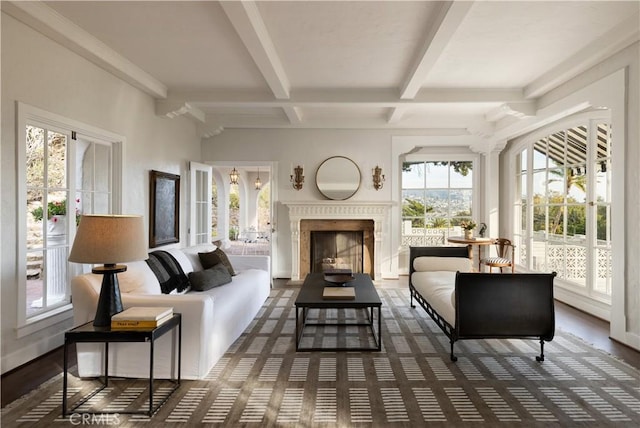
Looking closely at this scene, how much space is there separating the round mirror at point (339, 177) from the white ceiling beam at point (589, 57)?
281 cm

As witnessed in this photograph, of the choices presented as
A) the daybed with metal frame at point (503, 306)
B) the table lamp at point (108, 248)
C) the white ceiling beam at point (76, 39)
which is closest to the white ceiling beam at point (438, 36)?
the daybed with metal frame at point (503, 306)

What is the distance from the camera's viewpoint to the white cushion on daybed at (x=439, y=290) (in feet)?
10.2

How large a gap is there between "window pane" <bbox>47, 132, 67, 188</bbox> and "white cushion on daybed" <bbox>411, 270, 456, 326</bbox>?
354 cm

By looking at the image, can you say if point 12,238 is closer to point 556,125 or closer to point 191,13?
point 191,13

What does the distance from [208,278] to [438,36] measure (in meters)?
3.05

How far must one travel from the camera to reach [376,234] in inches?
255

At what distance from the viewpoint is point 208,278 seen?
12.7ft

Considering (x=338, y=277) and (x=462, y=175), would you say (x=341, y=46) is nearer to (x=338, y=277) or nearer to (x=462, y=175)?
(x=338, y=277)

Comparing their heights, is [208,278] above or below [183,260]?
below

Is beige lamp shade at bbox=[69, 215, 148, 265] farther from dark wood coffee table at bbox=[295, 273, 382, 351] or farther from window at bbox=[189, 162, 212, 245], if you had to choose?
window at bbox=[189, 162, 212, 245]

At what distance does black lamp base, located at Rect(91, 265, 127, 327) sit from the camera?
2355mm

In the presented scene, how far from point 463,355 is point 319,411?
1472 millimetres

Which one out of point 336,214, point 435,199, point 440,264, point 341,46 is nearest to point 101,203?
point 341,46

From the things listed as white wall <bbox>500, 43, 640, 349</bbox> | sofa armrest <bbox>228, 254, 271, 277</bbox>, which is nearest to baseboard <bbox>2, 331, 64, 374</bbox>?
sofa armrest <bbox>228, 254, 271, 277</bbox>
